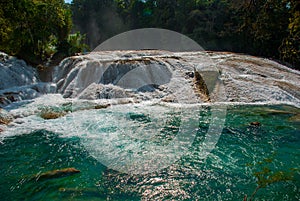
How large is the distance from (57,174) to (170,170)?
1843 millimetres

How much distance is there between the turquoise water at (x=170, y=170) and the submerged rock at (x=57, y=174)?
10 cm

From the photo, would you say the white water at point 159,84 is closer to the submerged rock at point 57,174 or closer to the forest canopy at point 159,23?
the forest canopy at point 159,23

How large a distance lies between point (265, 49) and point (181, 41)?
10581 mm

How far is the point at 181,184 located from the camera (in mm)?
3541

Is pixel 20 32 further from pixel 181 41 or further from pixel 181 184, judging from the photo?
pixel 181 41

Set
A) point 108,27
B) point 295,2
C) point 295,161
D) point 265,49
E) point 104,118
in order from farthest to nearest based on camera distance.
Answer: point 108,27 → point 265,49 → point 104,118 → point 295,161 → point 295,2

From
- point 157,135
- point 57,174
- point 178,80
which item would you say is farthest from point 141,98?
point 57,174

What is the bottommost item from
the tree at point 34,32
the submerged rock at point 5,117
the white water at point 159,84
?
the submerged rock at point 5,117

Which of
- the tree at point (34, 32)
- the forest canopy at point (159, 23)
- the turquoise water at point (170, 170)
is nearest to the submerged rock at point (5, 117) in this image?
the turquoise water at point (170, 170)

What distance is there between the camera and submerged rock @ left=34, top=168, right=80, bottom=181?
3.75m

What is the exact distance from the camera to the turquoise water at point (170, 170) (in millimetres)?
3297

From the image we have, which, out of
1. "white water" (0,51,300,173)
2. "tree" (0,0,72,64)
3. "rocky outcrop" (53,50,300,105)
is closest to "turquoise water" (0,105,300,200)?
"white water" (0,51,300,173)

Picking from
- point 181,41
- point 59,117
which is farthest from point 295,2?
point 181,41

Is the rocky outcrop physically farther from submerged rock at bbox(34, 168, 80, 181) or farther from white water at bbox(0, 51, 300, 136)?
submerged rock at bbox(34, 168, 80, 181)
